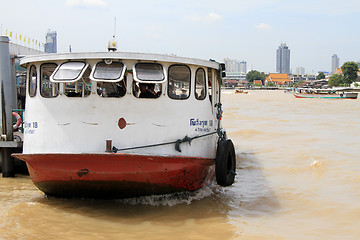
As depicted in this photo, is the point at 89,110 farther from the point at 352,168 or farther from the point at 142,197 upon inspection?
the point at 352,168

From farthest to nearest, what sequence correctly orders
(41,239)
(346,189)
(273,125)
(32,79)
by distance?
1. (273,125)
2. (346,189)
3. (32,79)
4. (41,239)

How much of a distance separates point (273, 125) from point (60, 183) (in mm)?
16203

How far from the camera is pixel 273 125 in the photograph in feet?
70.8

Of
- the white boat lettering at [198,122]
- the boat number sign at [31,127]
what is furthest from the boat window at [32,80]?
the white boat lettering at [198,122]

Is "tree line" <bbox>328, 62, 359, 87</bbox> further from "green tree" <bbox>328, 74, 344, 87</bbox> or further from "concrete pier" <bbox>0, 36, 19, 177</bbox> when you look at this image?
"concrete pier" <bbox>0, 36, 19, 177</bbox>

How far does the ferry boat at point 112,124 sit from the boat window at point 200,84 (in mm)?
73

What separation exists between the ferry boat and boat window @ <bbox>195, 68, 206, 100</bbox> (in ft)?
0.24

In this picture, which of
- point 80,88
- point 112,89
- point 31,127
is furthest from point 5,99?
point 112,89

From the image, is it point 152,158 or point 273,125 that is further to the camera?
point 273,125

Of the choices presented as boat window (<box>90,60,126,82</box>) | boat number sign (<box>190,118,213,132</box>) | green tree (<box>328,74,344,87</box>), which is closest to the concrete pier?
boat window (<box>90,60,126,82</box>)

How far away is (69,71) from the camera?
20.8 ft

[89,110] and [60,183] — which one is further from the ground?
[89,110]

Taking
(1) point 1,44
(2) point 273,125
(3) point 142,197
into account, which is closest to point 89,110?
(3) point 142,197

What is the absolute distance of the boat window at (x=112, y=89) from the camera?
265 inches
